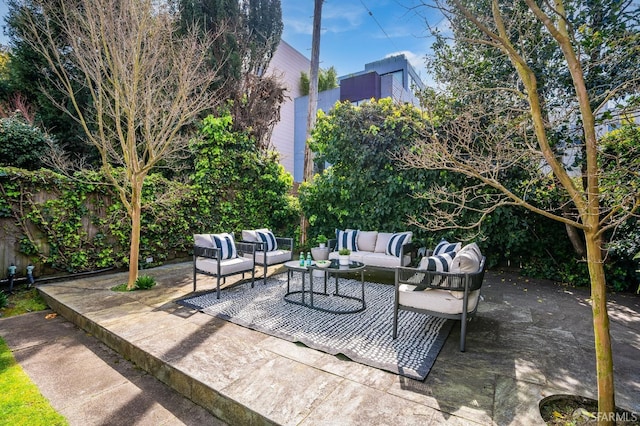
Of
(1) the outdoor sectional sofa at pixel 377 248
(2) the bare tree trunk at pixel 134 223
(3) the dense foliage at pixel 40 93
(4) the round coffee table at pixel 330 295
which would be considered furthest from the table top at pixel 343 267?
(3) the dense foliage at pixel 40 93

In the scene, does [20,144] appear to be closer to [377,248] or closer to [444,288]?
[377,248]

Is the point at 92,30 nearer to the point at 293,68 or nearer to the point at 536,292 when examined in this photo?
the point at 536,292

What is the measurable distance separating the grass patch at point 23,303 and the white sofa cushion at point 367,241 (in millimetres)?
5172

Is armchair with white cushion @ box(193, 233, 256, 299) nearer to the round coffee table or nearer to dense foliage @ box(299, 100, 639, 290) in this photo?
the round coffee table

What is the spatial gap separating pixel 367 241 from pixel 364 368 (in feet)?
12.2

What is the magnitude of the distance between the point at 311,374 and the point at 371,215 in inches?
194

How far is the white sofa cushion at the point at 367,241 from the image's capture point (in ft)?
20.0

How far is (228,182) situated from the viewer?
25.4 ft

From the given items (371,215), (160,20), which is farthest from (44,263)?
(371,215)

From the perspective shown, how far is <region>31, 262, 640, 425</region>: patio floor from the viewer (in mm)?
1980

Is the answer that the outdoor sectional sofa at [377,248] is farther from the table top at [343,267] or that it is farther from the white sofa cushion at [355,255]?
the table top at [343,267]

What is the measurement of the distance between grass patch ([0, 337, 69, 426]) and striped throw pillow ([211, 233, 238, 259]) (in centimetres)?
256

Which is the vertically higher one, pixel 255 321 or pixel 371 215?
pixel 371 215

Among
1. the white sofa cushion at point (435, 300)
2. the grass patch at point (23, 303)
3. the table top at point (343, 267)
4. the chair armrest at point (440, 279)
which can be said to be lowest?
the grass patch at point (23, 303)
